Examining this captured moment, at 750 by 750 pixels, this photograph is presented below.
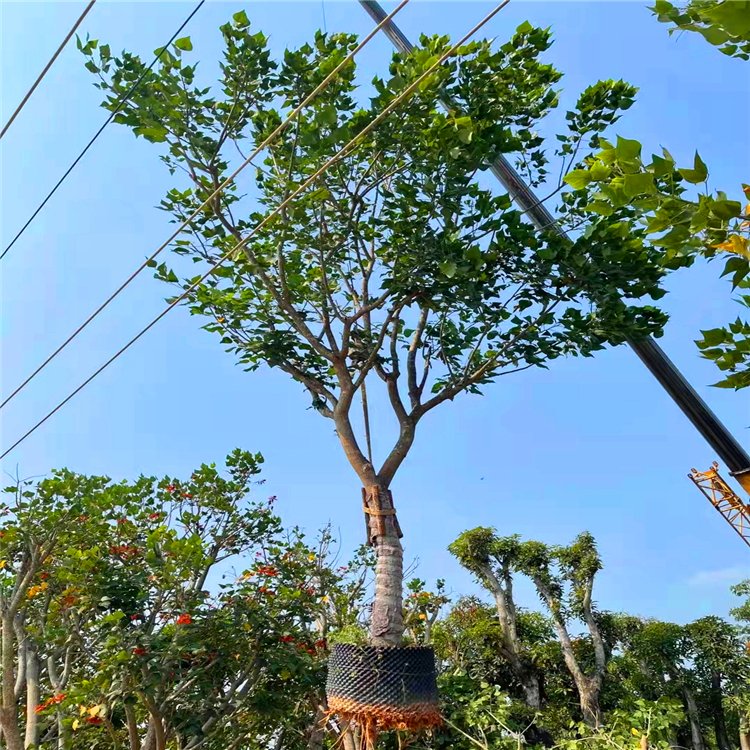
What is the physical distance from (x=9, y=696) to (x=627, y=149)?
5700mm

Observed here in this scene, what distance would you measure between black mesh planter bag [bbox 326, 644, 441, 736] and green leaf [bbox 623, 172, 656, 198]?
273 cm

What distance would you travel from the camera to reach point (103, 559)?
4988mm

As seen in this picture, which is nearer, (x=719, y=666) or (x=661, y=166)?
(x=661, y=166)

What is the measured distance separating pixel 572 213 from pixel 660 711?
3656 millimetres

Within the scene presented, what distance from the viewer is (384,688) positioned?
3.11m

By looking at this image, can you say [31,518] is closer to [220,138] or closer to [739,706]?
[220,138]

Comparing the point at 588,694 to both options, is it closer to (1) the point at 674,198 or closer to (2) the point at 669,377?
(2) the point at 669,377

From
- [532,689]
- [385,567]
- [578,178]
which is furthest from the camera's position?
[532,689]

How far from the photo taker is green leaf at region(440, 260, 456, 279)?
11.2 ft

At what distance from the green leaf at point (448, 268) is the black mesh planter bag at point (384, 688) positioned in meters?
2.00

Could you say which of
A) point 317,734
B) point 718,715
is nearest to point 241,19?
Answer: point 317,734

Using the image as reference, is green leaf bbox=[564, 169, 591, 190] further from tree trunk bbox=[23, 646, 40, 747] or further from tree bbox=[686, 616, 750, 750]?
tree bbox=[686, 616, 750, 750]

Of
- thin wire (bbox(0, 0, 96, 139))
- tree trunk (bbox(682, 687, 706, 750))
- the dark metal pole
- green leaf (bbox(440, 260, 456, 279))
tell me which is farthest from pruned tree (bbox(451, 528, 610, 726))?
thin wire (bbox(0, 0, 96, 139))

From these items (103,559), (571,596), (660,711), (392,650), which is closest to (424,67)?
(392,650)
